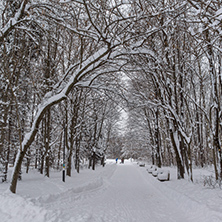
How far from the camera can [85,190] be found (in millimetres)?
10281

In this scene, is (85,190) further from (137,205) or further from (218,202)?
(218,202)

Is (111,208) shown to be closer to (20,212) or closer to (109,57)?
(20,212)

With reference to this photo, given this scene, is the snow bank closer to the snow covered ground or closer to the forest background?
the snow covered ground

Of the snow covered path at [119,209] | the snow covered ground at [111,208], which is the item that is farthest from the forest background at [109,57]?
the snow covered path at [119,209]

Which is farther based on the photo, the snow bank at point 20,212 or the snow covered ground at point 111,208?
the snow covered ground at point 111,208

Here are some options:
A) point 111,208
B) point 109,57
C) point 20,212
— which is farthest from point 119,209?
point 109,57

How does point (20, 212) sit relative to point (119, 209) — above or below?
above

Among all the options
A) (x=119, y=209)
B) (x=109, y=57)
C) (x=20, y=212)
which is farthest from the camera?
(x=109, y=57)

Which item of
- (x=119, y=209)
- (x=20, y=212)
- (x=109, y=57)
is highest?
(x=109, y=57)

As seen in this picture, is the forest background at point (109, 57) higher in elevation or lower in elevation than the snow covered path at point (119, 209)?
higher

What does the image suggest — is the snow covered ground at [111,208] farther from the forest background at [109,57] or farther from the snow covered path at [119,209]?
the forest background at [109,57]

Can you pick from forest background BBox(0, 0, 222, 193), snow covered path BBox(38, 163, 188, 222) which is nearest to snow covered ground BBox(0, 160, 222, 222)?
snow covered path BBox(38, 163, 188, 222)

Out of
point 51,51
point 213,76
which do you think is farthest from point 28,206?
point 51,51

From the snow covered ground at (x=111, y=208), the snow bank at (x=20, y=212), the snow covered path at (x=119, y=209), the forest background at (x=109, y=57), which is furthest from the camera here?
the forest background at (x=109, y=57)
